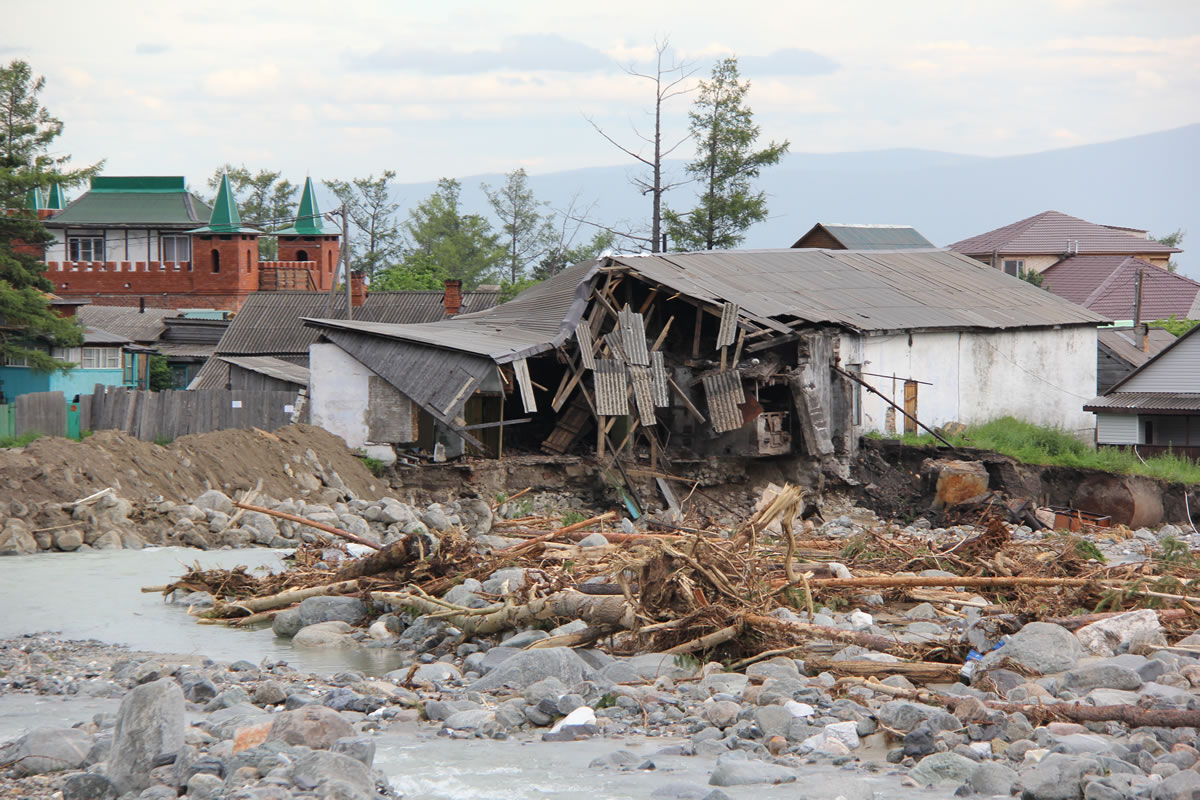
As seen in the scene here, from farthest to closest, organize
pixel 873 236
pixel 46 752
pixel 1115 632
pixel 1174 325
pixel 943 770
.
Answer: pixel 1174 325, pixel 873 236, pixel 1115 632, pixel 46 752, pixel 943 770

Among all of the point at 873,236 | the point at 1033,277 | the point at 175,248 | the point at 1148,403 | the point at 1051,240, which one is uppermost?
the point at 175,248

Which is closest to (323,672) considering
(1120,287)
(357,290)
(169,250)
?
(357,290)

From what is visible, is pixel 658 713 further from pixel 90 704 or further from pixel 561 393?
pixel 561 393

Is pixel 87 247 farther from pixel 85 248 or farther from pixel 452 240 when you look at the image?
pixel 452 240

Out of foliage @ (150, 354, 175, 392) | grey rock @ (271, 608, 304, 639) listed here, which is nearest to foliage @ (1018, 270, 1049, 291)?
foliage @ (150, 354, 175, 392)

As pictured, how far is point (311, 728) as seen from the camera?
735 centimetres

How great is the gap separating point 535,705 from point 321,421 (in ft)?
49.9

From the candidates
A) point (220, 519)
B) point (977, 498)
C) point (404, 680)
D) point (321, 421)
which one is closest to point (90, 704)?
point (404, 680)

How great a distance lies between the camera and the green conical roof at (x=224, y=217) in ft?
193

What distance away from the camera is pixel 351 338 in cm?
2298

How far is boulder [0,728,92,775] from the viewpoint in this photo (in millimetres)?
6992

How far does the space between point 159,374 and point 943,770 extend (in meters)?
42.7

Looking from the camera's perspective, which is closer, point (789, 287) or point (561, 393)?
point (561, 393)

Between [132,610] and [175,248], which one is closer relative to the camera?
[132,610]
